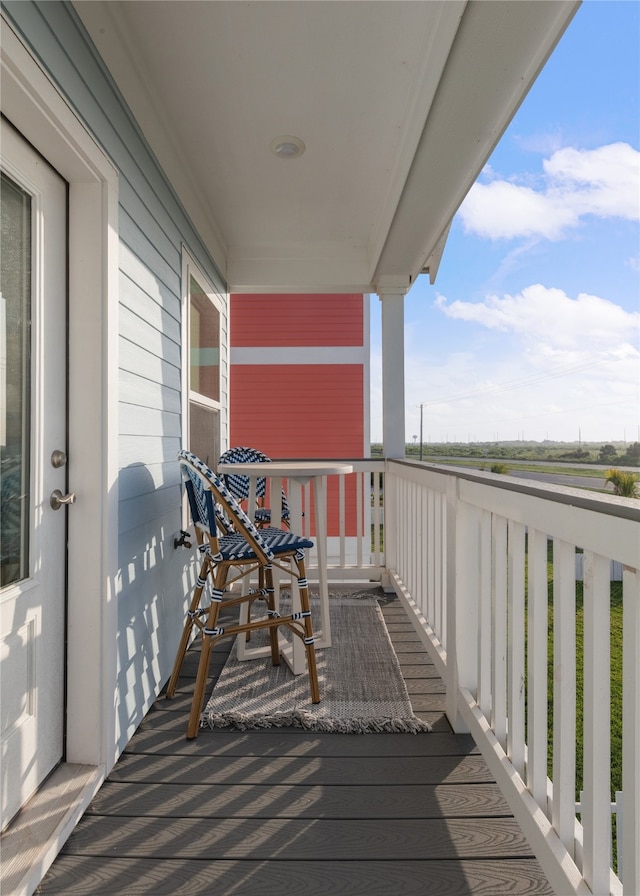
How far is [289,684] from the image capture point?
2.33 m

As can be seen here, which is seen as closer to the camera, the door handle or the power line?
the door handle

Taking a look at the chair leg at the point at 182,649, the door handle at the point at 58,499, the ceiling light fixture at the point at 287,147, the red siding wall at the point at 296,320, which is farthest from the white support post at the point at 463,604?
the red siding wall at the point at 296,320

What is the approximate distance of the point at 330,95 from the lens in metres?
2.18

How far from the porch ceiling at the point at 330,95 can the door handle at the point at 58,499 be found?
4.64 ft

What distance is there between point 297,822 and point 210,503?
1.11m

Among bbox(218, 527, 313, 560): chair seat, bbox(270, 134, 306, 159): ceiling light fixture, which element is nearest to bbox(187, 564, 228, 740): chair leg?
bbox(218, 527, 313, 560): chair seat

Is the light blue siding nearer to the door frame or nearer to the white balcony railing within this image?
the door frame

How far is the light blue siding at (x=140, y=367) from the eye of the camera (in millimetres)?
1554

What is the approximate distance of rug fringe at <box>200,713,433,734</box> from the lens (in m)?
Result: 1.97

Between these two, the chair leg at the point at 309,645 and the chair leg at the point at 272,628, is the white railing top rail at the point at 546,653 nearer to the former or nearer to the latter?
the chair leg at the point at 309,645

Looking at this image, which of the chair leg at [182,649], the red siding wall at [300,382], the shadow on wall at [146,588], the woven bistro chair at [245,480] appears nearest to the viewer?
the shadow on wall at [146,588]

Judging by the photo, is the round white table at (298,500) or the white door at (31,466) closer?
the white door at (31,466)

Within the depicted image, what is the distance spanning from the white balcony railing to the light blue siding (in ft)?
4.00

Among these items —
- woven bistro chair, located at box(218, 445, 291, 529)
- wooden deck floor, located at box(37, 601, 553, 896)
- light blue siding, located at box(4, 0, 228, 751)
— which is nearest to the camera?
wooden deck floor, located at box(37, 601, 553, 896)
